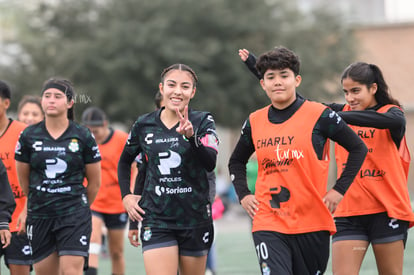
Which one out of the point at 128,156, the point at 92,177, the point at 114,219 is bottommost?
the point at 114,219

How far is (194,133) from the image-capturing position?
6.22 metres

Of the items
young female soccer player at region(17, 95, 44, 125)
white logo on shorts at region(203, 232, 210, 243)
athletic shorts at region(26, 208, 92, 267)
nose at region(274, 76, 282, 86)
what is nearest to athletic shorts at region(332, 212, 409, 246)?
white logo on shorts at region(203, 232, 210, 243)

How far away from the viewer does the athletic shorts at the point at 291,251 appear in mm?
5730

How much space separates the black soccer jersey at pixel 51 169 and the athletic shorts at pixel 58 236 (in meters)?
0.07

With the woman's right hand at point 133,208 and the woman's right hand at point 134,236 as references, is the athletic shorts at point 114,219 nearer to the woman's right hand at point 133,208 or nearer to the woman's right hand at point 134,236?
the woman's right hand at point 134,236

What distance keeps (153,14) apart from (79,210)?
21.4 m

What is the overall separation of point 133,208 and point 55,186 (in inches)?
47.2

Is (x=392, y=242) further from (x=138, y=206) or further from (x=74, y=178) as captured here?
(x=74, y=178)

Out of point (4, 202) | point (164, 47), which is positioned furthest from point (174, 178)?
point (164, 47)

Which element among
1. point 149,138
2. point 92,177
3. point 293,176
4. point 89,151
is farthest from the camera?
point 92,177

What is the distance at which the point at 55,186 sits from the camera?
24.1ft

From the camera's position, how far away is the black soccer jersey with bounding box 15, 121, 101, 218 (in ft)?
24.0

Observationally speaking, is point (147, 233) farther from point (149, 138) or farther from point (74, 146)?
point (74, 146)

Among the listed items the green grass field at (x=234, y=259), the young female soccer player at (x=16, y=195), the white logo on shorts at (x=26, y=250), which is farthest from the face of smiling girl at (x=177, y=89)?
the green grass field at (x=234, y=259)
